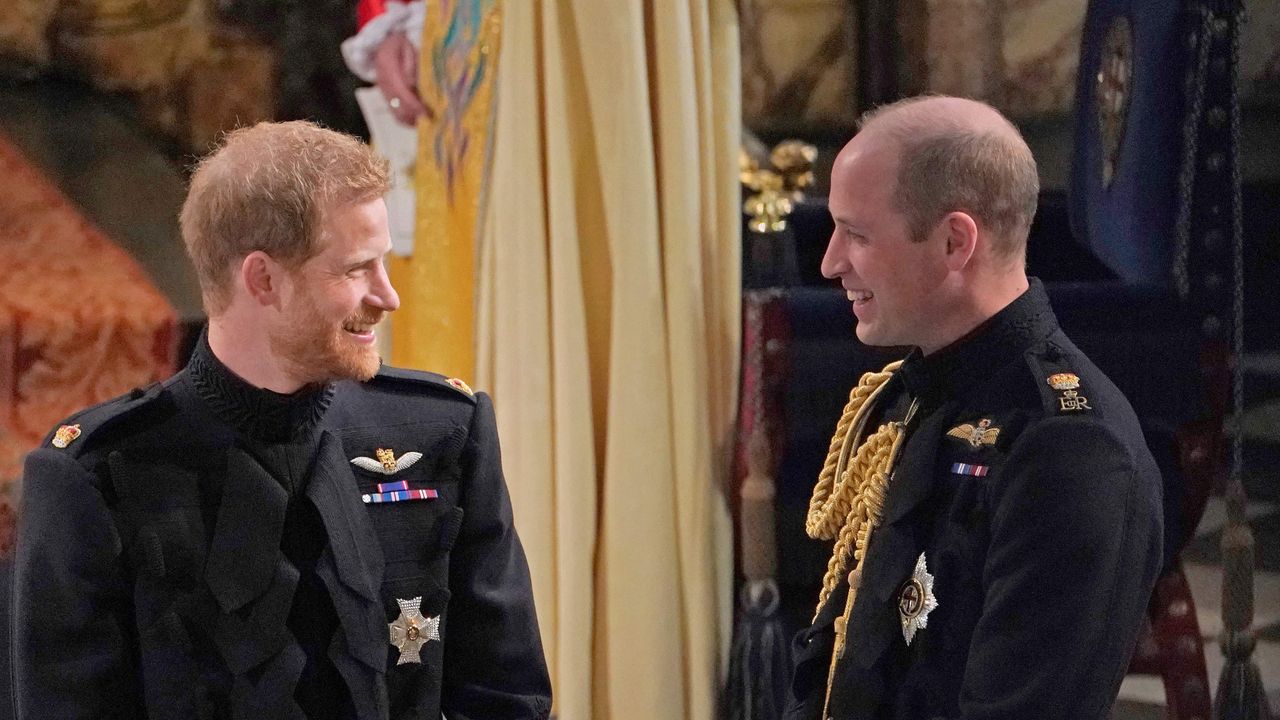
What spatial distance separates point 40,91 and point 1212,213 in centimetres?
197

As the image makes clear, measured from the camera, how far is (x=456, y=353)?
97.8 inches

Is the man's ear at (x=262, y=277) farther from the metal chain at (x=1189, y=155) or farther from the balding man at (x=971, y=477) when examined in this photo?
the metal chain at (x=1189, y=155)

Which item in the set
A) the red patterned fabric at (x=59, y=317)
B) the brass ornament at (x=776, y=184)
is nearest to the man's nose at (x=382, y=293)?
the brass ornament at (x=776, y=184)

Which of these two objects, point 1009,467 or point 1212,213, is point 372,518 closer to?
point 1009,467

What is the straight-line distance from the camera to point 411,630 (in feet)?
4.53

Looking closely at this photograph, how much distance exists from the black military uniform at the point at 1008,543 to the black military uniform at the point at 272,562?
0.38 m

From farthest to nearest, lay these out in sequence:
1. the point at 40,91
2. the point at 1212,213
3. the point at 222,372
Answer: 1. the point at 40,91
2. the point at 1212,213
3. the point at 222,372

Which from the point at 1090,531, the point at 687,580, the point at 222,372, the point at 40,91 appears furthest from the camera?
the point at 40,91

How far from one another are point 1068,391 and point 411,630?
27.0 inches

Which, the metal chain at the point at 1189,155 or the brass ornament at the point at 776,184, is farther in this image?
the brass ornament at the point at 776,184

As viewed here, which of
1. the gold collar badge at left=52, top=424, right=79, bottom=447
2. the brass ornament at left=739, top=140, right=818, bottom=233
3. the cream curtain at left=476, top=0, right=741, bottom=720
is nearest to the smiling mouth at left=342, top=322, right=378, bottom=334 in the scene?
the gold collar badge at left=52, top=424, right=79, bottom=447

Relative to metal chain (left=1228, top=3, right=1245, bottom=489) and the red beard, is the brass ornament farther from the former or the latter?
the red beard

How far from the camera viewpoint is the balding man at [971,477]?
123cm

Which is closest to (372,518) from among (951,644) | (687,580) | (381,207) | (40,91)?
(381,207)
